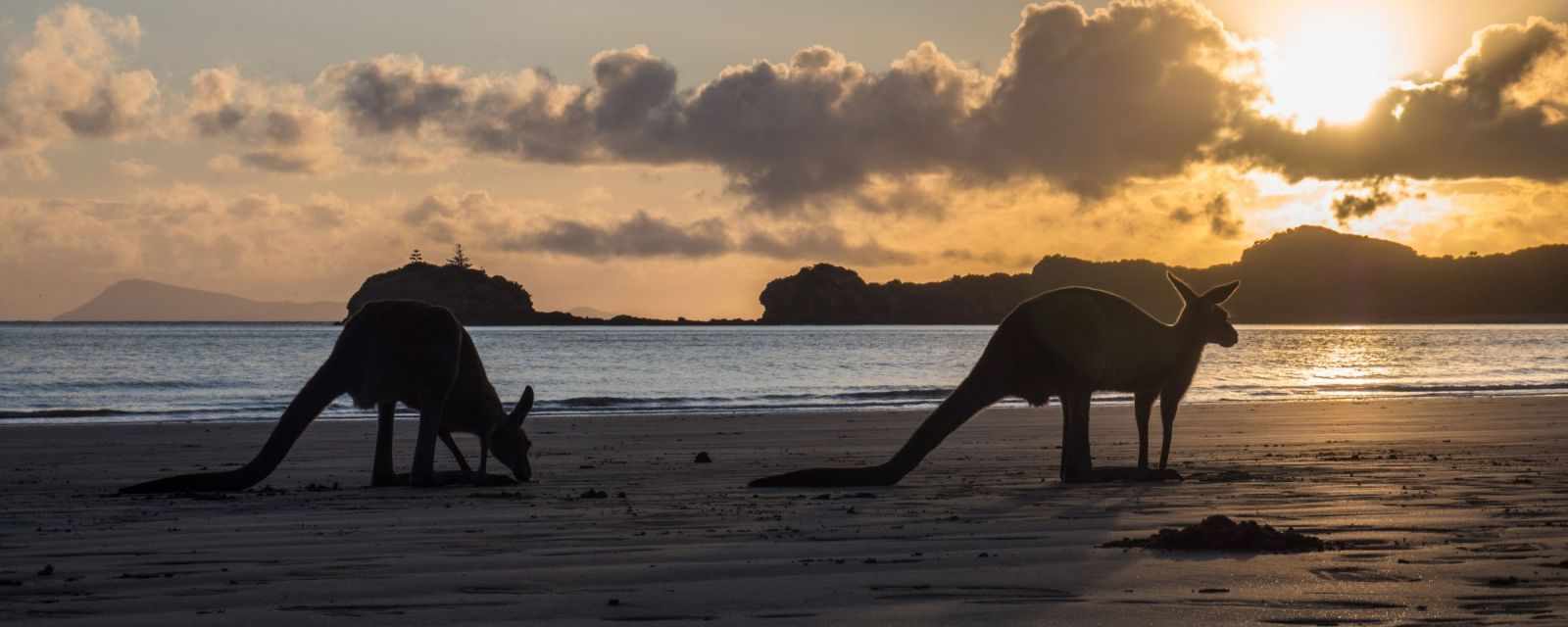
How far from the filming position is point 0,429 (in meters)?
26.4

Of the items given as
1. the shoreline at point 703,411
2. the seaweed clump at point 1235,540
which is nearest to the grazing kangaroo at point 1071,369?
the seaweed clump at point 1235,540

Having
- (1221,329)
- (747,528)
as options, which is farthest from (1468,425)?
(747,528)

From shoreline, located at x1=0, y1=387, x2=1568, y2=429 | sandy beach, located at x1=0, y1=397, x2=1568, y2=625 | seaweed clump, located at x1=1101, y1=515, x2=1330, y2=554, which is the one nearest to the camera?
sandy beach, located at x1=0, y1=397, x2=1568, y2=625

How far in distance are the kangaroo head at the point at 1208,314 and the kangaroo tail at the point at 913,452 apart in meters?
1.99

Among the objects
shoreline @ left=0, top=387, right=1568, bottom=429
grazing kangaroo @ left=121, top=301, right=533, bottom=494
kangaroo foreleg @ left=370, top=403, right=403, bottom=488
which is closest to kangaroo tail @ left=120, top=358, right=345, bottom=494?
grazing kangaroo @ left=121, top=301, right=533, bottom=494

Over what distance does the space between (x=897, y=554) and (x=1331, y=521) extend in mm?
3147

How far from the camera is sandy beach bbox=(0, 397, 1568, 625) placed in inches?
256

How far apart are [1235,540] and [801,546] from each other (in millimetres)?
2417

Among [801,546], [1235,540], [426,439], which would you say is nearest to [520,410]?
[426,439]

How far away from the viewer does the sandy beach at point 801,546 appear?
21.3 ft

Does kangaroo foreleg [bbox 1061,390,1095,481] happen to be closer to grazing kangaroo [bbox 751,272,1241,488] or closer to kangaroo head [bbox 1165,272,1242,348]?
grazing kangaroo [bbox 751,272,1241,488]

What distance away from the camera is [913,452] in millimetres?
13102

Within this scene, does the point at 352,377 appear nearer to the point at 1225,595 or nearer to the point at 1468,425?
the point at 1225,595

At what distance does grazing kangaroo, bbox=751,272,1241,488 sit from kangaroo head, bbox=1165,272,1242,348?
0.80 feet
